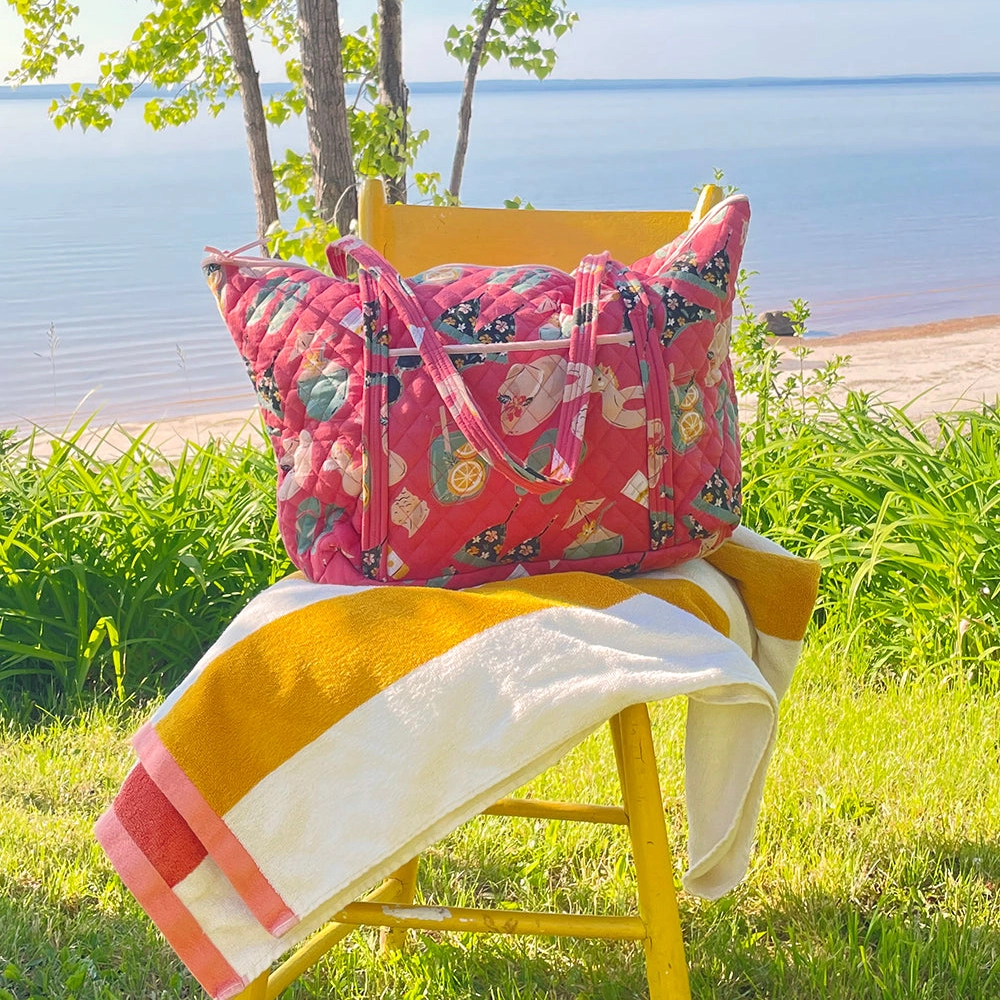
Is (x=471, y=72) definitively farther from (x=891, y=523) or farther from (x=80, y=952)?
(x=80, y=952)

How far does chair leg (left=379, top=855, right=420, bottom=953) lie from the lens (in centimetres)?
164

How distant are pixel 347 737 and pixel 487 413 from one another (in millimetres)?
392

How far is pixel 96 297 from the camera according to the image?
900cm

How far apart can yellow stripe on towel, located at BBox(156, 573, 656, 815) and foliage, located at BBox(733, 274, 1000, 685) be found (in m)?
1.42

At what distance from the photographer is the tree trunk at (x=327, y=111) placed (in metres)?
2.75

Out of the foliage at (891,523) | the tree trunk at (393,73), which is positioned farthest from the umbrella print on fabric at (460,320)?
the tree trunk at (393,73)

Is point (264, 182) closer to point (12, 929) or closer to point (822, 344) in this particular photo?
point (12, 929)

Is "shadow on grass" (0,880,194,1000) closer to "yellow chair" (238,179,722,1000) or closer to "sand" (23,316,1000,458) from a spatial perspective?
"yellow chair" (238,179,722,1000)

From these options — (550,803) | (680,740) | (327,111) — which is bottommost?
(680,740)

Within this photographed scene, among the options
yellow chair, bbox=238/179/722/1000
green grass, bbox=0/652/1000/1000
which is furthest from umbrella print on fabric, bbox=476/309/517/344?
green grass, bbox=0/652/1000/1000

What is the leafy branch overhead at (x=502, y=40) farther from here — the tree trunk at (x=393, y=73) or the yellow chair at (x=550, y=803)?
the yellow chair at (x=550, y=803)

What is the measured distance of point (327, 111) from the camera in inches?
110

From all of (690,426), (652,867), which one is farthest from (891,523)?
(652,867)

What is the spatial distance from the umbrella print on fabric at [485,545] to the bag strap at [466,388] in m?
0.07
